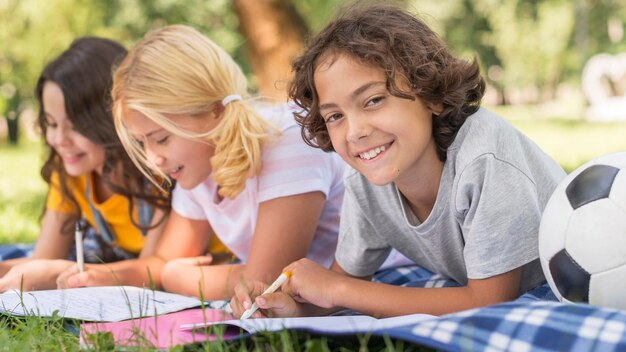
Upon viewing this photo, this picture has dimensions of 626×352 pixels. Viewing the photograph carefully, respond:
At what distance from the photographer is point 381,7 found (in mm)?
2219

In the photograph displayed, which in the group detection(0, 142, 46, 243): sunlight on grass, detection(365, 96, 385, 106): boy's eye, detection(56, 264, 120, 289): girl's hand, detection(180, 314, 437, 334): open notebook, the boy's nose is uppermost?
detection(365, 96, 385, 106): boy's eye

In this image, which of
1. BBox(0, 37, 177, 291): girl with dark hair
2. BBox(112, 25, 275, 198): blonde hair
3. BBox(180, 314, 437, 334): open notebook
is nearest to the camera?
BBox(180, 314, 437, 334): open notebook

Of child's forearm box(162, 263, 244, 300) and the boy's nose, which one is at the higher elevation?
the boy's nose

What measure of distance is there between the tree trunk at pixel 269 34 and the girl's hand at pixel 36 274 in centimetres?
392

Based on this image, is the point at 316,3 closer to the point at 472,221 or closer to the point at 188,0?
the point at 188,0

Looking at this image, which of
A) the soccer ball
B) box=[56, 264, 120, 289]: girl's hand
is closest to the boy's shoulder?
the soccer ball

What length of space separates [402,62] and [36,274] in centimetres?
165

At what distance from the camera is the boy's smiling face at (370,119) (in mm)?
2051

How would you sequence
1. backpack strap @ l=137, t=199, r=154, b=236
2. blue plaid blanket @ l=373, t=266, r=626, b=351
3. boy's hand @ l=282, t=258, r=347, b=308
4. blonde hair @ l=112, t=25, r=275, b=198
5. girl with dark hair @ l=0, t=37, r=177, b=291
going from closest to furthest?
blue plaid blanket @ l=373, t=266, r=626, b=351
boy's hand @ l=282, t=258, r=347, b=308
blonde hair @ l=112, t=25, r=275, b=198
girl with dark hair @ l=0, t=37, r=177, b=291
backpack strap @ l=137, t=199, r=154, b=236

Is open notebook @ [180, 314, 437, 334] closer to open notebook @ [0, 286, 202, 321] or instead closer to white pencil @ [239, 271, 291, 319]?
white pencil @ [239, 271, 291, 319]

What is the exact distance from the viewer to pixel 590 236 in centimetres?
184

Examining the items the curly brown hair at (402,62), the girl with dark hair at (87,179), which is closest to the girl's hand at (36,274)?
the girl with dark hair at (87,179)

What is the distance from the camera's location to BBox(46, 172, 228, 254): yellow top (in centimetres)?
333

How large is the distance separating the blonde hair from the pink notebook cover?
2.07 ft
